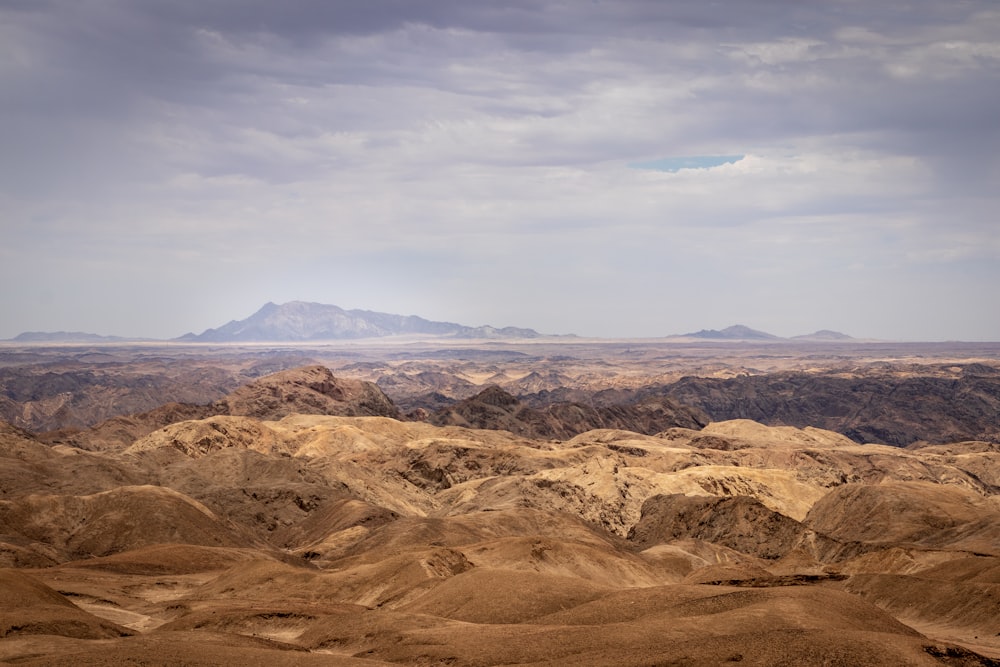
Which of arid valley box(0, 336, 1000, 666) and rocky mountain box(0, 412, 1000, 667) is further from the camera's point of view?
arid valley box(0, 336, 1000, 666)

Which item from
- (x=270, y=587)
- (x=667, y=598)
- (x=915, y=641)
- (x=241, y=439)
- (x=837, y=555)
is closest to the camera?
(x=915, y=641)

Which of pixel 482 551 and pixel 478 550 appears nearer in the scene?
pixel 482 551

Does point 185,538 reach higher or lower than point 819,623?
lower

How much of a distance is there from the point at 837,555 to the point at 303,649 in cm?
5880

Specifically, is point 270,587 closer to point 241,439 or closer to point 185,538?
point 185,538

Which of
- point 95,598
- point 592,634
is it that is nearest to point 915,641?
point 592,634

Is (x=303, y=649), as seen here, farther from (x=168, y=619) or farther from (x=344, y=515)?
(x=344, y=515)

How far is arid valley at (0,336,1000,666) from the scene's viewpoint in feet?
151

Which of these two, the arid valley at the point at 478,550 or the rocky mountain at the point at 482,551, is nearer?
the rocky mountain at the point at 482,551

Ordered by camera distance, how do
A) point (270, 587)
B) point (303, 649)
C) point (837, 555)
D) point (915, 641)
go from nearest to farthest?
point (915, 641) < point (303, 649) < point (270, 587) < point (837, 555)

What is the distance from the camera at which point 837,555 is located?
9288cm

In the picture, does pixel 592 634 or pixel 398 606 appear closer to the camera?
pixel 592 634

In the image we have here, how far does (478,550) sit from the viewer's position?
8206 centimetres

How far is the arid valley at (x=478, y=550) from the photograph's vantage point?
46000 mm
